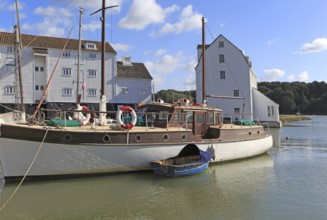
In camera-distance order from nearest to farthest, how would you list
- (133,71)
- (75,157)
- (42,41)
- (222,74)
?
1. (75,157)
2. (42,41)
3. (222,74)
4. (133,71)

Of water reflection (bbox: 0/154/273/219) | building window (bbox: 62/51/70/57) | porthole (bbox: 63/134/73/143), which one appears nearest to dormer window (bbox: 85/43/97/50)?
building window (bbox: 62/51/70/57)

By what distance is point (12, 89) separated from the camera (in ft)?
146

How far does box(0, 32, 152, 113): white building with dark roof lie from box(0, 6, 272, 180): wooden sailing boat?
2862 cm

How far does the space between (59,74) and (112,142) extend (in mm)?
36349

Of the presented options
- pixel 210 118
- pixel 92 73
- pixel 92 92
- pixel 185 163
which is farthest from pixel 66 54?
pixel 185 163

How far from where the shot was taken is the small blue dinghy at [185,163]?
14.6 m

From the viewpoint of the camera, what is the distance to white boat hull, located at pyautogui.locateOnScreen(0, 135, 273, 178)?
42.0ft

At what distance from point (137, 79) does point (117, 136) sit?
39266 mm

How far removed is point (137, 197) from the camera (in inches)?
471

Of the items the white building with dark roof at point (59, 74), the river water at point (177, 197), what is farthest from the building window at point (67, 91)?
the river water at point (177, 197)

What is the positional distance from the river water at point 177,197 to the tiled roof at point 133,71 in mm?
37899

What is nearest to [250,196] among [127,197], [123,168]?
[127,197]

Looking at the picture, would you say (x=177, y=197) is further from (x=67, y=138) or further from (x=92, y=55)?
(x=92, y=55)

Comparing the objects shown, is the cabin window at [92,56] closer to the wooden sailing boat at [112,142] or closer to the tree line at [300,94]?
the wooden sailing boat at [112,142]
